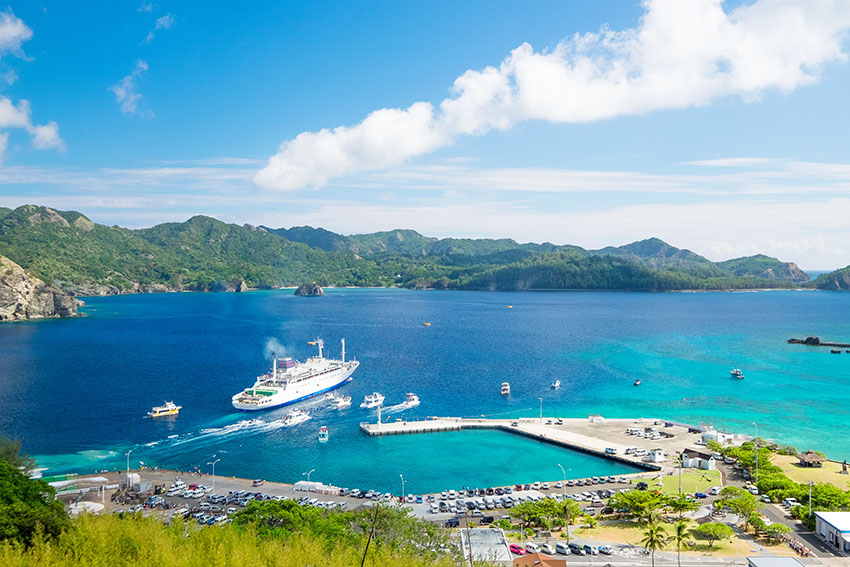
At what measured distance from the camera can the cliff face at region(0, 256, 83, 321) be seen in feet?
456

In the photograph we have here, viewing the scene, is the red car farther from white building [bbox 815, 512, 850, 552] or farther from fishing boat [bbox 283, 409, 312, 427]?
fishing boat [bbox 283, 409, 312, 427]

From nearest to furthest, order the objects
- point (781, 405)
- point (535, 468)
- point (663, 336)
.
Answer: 1. point (535, 468)
2. point (781, 405)
3. point (663, 336)

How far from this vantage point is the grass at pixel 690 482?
40.5 m

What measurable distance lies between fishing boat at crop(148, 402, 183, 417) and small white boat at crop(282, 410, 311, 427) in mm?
11565

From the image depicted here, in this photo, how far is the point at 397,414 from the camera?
61.7 meters

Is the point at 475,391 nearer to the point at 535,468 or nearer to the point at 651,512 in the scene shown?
the point at 535,468

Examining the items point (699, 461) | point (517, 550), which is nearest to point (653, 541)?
point (517, 550)

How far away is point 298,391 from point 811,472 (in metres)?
50.9

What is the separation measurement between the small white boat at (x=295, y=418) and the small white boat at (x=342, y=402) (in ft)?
14.0

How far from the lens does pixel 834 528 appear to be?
3072cm

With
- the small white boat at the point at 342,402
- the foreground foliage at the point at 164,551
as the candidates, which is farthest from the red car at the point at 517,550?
the small white boat at the point at 342,402

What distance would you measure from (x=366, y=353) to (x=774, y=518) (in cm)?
7123

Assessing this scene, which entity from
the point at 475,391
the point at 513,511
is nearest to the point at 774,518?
the point at 513,511

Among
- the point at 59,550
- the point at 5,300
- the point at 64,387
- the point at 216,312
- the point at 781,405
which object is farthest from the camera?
the point at 216,312
